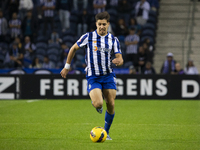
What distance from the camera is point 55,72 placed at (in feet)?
45.9

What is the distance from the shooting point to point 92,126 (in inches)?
285

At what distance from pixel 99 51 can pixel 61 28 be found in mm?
10967

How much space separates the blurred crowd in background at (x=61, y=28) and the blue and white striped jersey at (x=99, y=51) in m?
8.63

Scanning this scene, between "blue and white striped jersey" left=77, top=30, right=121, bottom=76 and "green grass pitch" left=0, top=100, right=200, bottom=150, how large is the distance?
109cm

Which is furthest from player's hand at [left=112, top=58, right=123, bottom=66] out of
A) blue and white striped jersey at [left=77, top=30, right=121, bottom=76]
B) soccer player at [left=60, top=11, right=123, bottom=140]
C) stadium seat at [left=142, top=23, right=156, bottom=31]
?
stadium seat at [left=142, top=23, right=156, bottom=31]

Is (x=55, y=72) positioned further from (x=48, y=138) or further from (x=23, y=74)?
(x=48, y=138)

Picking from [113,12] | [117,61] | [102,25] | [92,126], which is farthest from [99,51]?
[113,12]

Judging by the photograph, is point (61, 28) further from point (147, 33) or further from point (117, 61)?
point (117, 61)

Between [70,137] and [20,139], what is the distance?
31.1 inches

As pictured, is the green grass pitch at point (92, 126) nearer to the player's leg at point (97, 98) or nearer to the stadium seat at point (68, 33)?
the player's leg at point (97, 98)

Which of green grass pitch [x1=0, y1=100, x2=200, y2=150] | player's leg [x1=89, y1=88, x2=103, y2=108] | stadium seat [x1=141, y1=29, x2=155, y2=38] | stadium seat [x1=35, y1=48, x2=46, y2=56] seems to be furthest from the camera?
stadium seat [x1=141, y1=29, x2=155, y2=38]

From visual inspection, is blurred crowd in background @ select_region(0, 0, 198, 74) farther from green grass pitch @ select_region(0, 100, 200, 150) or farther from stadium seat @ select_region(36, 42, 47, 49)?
green grass pitch @ select_region(0, 100, 200, 150)

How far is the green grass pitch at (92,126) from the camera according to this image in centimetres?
527

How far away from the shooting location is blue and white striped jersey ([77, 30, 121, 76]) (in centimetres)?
570
